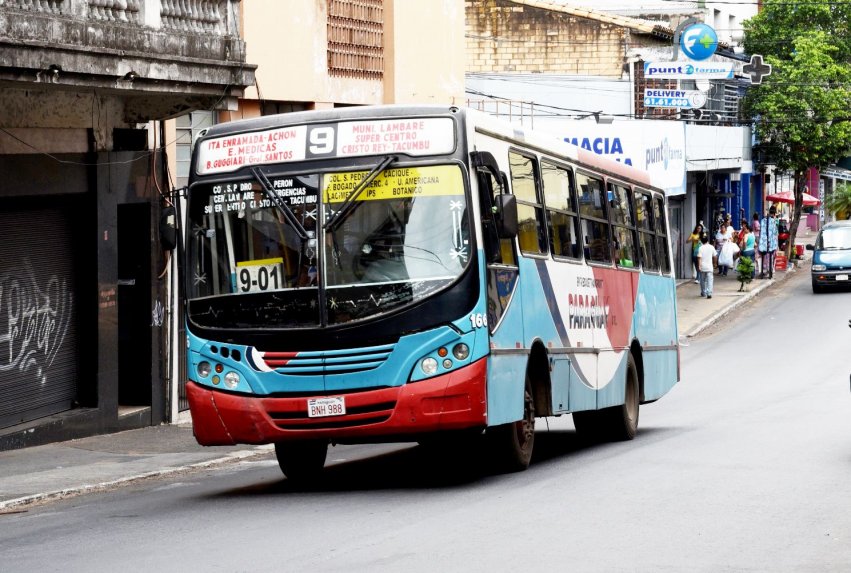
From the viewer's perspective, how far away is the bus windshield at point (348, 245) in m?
11.4

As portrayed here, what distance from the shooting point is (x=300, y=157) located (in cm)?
1178

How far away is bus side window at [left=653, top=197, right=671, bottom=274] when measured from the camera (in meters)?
18.9

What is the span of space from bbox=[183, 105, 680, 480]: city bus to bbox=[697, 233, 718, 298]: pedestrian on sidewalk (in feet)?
93.9

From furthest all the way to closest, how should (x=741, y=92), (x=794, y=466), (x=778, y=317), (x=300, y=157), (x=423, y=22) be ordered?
(x=741, y=92)
(x=778, y=317)
(x=423, y=22)
(x=794, y=466)
(x=300, y=157)

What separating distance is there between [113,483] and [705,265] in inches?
1159

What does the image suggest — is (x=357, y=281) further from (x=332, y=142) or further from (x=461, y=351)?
(x=332, y=142)

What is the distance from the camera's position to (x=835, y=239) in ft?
144

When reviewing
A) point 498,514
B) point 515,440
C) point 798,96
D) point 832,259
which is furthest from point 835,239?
point 498,514

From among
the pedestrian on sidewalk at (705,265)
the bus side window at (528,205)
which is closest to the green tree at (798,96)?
the pedestrian on sidewalk at (705,265)

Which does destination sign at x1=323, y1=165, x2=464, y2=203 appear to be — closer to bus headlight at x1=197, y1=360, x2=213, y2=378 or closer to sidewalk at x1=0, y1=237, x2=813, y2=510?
bus headlight at x1=197, y1=360, x2=213, y2=378

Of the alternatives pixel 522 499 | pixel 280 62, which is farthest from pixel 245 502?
pixel 280 62

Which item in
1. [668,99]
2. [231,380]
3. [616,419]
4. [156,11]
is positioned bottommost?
[616,419]

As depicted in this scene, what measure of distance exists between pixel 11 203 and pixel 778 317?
2561 centimetres

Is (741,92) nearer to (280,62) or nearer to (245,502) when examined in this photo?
(280,62)
